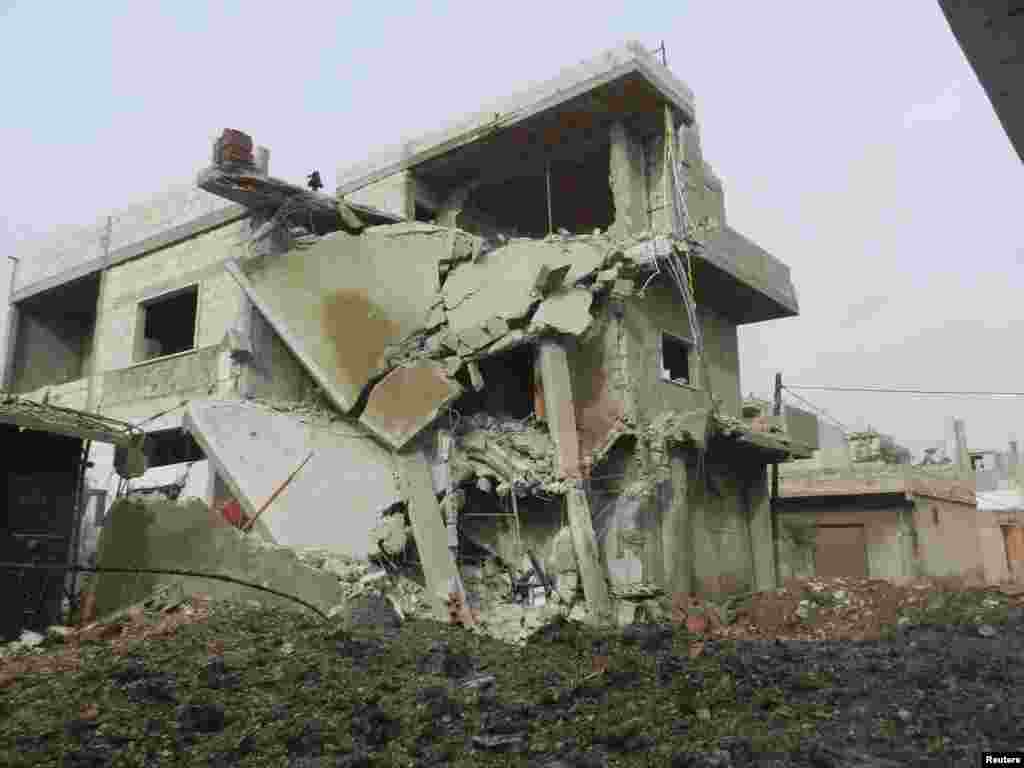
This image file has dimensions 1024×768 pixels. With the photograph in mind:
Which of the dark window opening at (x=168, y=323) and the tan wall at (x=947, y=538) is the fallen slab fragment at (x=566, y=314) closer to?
the dark window opening at (x=168, y=323)

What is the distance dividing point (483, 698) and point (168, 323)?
13.9m

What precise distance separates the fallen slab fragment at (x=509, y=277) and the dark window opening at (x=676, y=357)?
247cm

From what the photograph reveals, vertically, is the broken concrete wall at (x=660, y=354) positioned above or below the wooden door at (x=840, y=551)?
above

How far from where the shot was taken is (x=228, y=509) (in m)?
11.0

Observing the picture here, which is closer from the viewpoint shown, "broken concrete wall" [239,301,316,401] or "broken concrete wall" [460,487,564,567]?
"broken concrete wall" [460,487,564,567]

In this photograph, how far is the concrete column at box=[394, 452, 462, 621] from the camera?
10133 mm

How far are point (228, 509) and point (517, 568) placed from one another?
3.91m

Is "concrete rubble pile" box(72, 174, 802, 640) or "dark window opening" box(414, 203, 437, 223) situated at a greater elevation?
"dark window opening" box(414, 203, 437, 223)

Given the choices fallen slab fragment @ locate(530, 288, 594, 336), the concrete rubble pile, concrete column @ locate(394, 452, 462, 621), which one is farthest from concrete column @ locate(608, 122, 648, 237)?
concrete column @ locate(394, 452, 462, 621)

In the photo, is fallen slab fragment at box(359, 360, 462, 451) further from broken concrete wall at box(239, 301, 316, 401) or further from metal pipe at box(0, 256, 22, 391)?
metal pipe at box(0, 256, 22, 391)

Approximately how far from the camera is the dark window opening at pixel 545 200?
1432 cm

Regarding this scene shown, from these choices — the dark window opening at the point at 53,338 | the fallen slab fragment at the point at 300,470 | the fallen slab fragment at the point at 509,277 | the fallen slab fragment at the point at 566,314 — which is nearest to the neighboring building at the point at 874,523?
the fallen slab fragment at the point at 566,314

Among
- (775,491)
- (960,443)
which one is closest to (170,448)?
(775,491)

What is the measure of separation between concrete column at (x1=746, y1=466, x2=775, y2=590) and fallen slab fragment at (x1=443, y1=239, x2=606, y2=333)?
597 centimetres
